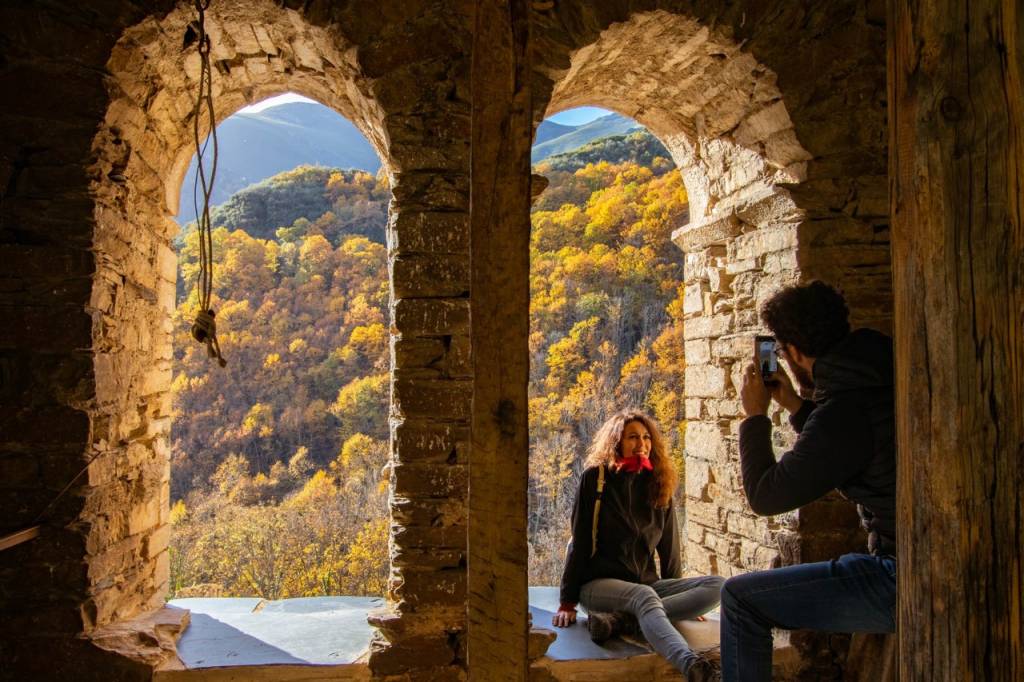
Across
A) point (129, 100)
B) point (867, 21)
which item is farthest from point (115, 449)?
point (867, 21)

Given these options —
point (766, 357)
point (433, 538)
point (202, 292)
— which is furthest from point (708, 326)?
point (202, 292)

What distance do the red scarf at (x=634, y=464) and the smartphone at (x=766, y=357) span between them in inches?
36.2

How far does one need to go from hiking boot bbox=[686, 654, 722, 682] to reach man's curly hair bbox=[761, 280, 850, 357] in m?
1.16

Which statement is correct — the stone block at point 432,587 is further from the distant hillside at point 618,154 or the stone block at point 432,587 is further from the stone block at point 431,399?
the distant hillside at point 618,154

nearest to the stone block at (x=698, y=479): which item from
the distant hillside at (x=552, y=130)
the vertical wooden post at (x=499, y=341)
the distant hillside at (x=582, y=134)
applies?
the vertical wooden post at (x=499, y=341)

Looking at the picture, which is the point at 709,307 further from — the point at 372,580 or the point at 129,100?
the point at 372,580

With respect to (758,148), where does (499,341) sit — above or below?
below

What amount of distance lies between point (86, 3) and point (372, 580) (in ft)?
32.9

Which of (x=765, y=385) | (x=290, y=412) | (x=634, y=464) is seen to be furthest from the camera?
(x=290, y=412)

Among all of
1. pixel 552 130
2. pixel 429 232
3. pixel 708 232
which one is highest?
pixel 552 130

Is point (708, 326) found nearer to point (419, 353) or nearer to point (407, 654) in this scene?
point (419, 353)

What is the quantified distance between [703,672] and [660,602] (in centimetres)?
41

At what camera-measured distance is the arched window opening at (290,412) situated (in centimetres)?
1159

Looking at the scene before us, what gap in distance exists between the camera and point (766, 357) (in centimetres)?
213
